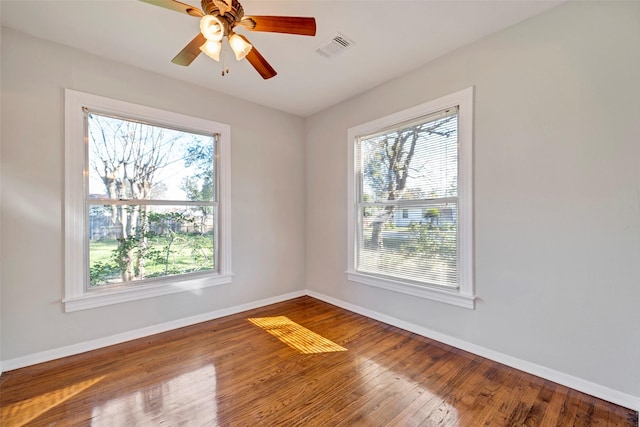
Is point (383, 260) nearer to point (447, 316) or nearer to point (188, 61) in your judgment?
point (447, 316)

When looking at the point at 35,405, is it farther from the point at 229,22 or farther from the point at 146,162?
the point at 229,22

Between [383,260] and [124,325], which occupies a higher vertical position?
[383,260]

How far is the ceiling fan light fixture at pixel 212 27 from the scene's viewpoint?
1530 mm

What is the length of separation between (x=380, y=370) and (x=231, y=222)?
2303 mm

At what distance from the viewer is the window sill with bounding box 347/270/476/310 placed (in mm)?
2418

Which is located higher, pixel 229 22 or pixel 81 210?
pixel 229 22

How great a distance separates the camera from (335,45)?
2.37 metres

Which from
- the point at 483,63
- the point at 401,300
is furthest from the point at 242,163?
the point at 483,63

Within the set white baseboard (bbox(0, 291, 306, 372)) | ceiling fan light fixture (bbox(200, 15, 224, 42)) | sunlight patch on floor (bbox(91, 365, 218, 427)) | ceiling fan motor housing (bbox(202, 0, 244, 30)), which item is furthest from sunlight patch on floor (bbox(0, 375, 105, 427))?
ceiling fan motor housing (bbox(202, 0, 244, 30))

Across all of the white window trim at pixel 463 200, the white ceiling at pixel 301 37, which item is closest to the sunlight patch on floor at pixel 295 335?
the white window trim at pixel 463 200

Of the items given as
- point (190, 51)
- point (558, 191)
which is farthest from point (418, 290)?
point (190, 51)

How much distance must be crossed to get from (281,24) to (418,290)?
2542 millimetres

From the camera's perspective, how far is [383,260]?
313 centimetres

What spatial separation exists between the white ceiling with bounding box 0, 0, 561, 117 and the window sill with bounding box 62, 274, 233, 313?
2220 mm
